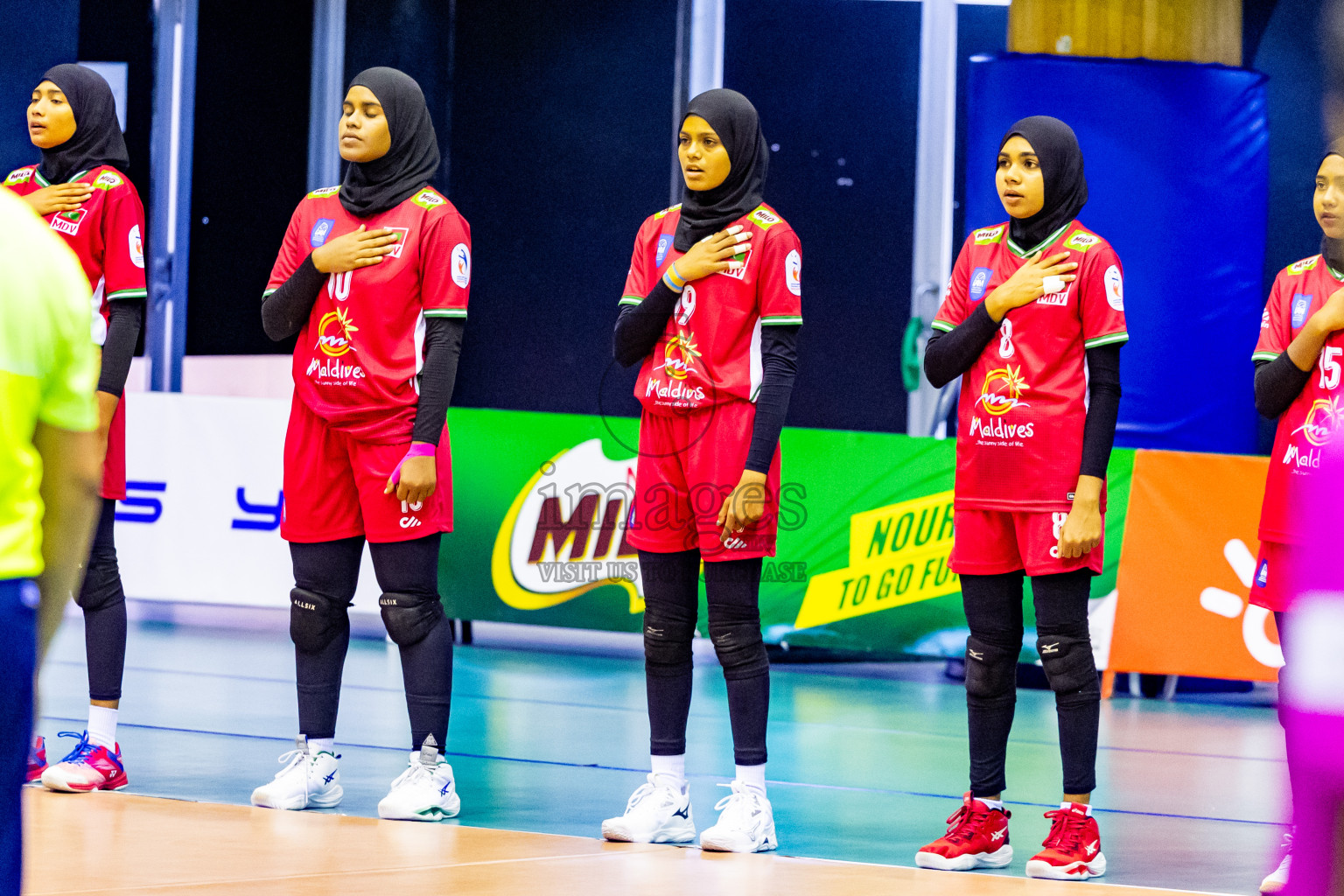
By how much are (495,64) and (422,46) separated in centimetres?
52

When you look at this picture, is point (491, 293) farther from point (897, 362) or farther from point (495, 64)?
point (897, 362)

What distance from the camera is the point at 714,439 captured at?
A: 162 inches

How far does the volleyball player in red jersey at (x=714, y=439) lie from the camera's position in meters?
4.08

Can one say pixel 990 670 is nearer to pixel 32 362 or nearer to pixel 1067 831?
pixel 1067 831

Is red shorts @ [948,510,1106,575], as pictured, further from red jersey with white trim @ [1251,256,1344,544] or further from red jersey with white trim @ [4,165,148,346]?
red jersey with white trim @ [4,165,148,346]

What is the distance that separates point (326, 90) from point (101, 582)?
24.7ft

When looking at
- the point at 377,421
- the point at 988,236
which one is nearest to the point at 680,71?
the point at 988,236

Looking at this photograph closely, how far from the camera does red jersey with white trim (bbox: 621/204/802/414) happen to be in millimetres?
4113

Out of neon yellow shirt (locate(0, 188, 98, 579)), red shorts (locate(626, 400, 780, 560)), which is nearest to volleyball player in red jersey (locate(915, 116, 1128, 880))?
red shorts (locate(626, 400, 780, 560))

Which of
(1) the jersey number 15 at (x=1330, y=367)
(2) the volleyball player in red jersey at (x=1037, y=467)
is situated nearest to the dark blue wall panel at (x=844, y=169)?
(2) the volleyball player in red jersey at (x=1037, y=467)

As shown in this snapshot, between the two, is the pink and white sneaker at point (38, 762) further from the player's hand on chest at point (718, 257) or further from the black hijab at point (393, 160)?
the player's hand on chest at point (718, 257)

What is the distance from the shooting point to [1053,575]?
3943 millimetres

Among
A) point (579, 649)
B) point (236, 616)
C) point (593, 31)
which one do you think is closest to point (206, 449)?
point (236, 616)

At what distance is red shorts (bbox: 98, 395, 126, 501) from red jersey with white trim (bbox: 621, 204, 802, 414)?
4.96 feet
